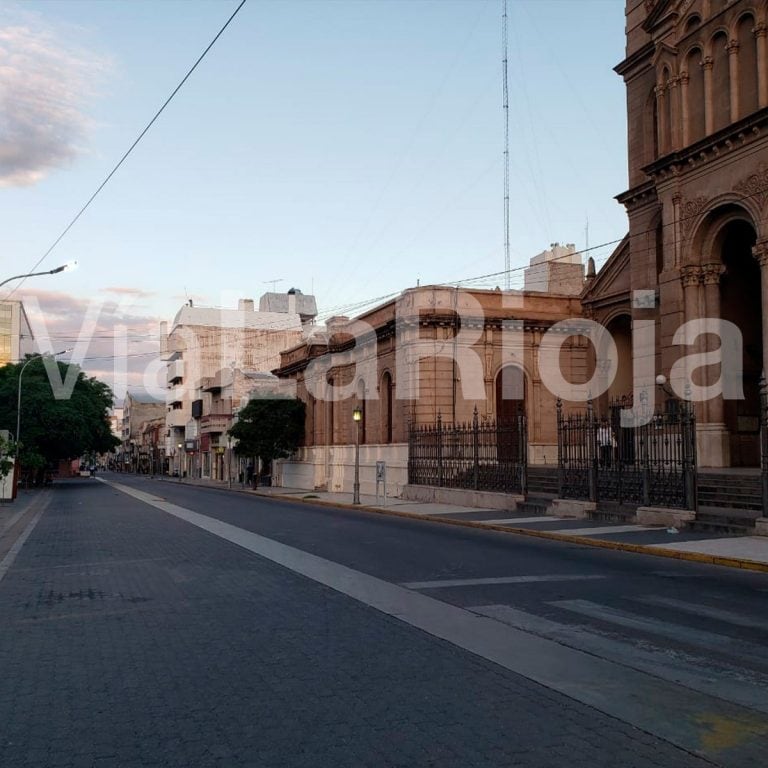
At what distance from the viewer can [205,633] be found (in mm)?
8141

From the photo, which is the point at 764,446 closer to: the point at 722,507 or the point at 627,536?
the point at 627,536

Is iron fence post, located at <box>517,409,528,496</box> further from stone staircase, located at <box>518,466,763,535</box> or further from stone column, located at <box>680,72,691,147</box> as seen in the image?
stone column, located at <box>680,72,691,147</box>

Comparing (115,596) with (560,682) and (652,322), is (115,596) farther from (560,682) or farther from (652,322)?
(652,322)

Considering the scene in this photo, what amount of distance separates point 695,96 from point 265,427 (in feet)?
101

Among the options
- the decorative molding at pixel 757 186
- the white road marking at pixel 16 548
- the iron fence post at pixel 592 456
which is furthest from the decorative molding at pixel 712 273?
the white road marking at pixel 16 548

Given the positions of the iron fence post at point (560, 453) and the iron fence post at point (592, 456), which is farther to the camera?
the iron fence post at point (560, 453)

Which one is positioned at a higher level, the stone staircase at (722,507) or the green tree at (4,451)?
the green tree at (4,451)

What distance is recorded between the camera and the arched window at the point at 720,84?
23828 mm

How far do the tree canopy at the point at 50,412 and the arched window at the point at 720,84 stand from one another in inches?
1607

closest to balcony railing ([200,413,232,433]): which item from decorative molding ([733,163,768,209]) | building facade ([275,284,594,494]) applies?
building facade ([275,284,594,494])

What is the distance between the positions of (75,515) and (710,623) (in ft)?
72.9

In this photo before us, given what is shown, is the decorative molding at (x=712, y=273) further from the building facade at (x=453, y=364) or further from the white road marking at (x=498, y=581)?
the white road marking at (x=498, y=581)

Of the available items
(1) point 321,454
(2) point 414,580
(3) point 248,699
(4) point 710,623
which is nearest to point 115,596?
(2) point 414,580

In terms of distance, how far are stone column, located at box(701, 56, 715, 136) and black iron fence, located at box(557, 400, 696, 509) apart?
866 centimetres
